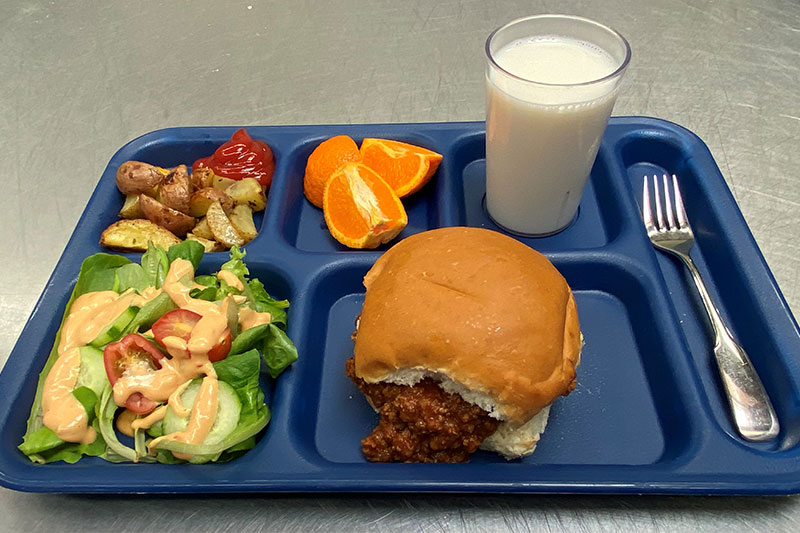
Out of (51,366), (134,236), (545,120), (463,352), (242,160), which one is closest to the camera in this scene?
(463,352)

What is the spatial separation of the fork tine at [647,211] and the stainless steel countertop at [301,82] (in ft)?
1.36

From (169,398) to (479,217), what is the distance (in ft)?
3.84

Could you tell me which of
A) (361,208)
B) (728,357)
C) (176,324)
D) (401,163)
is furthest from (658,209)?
(176,324)

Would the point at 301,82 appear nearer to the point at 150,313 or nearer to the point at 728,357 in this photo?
the point at 150,313

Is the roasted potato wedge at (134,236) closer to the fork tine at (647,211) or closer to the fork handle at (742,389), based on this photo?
the fork tine at (647,211)

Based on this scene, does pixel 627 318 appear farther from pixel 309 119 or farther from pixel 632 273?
pixel 309 119

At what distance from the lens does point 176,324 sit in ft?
4.76

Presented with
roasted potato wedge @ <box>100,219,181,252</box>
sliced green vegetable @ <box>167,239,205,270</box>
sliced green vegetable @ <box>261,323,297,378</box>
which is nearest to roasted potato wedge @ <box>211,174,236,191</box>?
roasted potato wedge @ <box>100,219,181,252</box>

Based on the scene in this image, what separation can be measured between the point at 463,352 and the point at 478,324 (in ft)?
0.24

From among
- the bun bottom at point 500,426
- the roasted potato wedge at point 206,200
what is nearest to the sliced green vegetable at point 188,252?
the roasted potato wedge at point 206,200

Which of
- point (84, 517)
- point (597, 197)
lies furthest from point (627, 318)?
point (84, 517)

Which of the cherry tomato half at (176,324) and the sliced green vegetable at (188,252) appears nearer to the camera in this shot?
the cherry tomato half at (176,324)

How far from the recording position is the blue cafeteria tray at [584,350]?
1310 millimetres

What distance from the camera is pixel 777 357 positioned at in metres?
1.52
